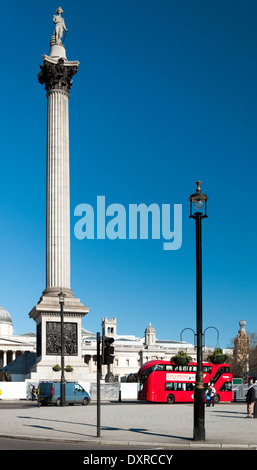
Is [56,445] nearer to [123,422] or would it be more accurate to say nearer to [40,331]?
[123,422]

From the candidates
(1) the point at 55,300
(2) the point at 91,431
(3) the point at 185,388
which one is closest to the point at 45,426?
(2) the point at 91,431

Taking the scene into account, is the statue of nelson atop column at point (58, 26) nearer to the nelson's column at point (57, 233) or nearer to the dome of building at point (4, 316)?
the nelson's column at point (57, 233)

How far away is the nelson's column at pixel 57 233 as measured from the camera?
2311 inches

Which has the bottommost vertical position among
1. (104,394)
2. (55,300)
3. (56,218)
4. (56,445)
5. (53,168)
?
(104,394)

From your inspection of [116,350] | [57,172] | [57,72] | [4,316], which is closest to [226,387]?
[57,172]

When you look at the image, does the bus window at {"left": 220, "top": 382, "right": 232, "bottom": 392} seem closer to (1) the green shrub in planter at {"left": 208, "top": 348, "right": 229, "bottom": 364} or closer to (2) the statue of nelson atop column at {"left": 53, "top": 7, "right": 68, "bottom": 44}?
(1) the green shrub in planter at {"left": 208, "top": 348, "right": 229, "bottom": 364}

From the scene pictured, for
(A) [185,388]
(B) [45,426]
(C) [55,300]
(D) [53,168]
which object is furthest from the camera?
(D) [53,168]

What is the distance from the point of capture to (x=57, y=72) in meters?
64.9

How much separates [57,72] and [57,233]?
1582cm

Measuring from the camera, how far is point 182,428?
74.7 ft

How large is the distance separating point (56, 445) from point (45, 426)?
6042mm

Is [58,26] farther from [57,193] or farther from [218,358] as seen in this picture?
[218,358]

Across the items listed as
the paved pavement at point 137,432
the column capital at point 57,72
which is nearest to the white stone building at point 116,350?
the column capital at point 57,72

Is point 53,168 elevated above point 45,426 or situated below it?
above
